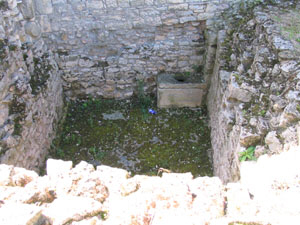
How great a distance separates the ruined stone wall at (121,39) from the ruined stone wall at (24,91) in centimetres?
43

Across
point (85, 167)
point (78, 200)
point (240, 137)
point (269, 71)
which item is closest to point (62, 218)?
point (78, 200)

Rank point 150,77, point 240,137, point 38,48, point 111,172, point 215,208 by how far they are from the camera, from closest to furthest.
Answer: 1. point 215,208
2. point 111,172
3. point 240,137
4. point 38,48
5. point 150,77

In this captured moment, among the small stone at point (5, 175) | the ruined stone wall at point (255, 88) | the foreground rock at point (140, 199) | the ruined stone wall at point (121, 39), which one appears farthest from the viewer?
the ruined stone wall at point (121, 39)

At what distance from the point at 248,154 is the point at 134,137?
2.33m

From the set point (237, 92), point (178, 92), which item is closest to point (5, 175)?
point (237, 92)

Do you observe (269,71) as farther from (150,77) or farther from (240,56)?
(150,77)

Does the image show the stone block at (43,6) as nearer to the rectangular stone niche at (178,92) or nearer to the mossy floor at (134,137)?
the mossy floor at (134,137)

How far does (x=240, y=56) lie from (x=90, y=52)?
270 cm

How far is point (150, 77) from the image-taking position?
548cm

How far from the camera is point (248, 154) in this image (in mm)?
2959

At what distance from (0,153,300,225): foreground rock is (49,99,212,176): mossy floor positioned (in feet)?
6.79

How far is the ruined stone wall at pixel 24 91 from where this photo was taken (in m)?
3.54

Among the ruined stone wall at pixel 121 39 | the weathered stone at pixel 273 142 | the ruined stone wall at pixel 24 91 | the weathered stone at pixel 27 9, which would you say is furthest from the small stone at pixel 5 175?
the ruined stone wall at pixel 121 39

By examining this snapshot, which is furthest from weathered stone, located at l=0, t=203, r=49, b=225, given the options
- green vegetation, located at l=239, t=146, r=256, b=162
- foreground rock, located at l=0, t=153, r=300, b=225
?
green vegetation, located at l=239, t=146, r=256, b=162
